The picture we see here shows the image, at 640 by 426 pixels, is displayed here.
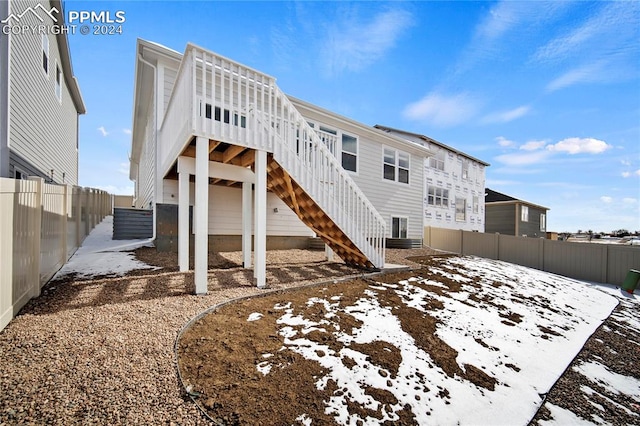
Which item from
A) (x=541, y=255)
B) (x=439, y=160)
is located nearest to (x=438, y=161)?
(x=439, y=160)

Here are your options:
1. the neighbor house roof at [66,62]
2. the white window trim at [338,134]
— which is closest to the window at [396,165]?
the white window trim at [338,134]

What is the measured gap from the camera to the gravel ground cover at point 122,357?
6.07ft

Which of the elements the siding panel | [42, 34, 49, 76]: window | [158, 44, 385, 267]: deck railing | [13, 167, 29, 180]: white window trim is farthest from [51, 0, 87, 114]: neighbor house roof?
[158, 44, 385, 267]: deck railing

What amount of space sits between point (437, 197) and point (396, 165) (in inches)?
243

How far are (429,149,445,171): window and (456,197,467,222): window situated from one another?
2.94 meters

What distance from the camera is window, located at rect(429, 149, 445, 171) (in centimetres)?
1744

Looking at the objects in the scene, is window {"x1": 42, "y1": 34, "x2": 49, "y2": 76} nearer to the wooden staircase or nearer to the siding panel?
the siding panel

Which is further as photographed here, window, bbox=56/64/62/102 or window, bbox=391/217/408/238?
window, bbox=391/217/408/238

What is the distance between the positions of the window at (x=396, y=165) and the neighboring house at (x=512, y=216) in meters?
14.1

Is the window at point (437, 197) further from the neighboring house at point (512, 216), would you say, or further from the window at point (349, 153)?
the neighboring house at point (512, 216)

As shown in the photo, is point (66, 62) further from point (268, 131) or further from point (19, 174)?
point (268, 131)

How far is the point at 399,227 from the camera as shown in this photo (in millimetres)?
13367

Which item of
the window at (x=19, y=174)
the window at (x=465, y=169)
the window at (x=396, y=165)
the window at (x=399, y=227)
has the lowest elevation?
the window at (x=399, y=227)

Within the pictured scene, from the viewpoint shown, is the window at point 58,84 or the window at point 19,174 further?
the window at point 58,84
